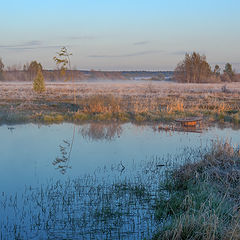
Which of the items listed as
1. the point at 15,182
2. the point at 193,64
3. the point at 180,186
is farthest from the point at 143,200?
the point at 193,64

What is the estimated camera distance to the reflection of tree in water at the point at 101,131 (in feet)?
43.5

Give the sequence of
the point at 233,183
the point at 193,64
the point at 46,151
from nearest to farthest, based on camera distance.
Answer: the point at 233,183 < the point at 46,151 < the point at 193,64

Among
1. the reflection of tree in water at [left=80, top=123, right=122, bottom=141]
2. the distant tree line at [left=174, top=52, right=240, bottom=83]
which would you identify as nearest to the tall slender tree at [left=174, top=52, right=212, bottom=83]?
the distant tree line at [left=174, top=52, right=240, bottom=83]

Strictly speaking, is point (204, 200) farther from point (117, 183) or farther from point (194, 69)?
point (194, 69)

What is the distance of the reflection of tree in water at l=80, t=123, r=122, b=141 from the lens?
522 inches

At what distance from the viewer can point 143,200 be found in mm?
6656

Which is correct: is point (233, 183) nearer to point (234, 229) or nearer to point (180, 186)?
point (180, 186)

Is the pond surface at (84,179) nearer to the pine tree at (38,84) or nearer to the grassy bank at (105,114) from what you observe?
the grassy bank at (105,114)

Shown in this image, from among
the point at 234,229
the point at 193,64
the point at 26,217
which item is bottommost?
the point at 26,217

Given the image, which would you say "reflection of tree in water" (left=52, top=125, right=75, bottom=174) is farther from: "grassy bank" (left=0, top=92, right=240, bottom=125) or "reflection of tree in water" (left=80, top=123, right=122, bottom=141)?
"grassy bank" (left=0, top=92, right=240, bottom=125)

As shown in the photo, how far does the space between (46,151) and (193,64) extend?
62083 mm

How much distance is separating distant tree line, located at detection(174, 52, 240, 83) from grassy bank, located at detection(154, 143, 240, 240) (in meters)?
60.9

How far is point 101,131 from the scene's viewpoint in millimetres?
14203

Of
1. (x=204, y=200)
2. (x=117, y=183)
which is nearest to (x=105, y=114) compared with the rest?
(x=117, y=183)
